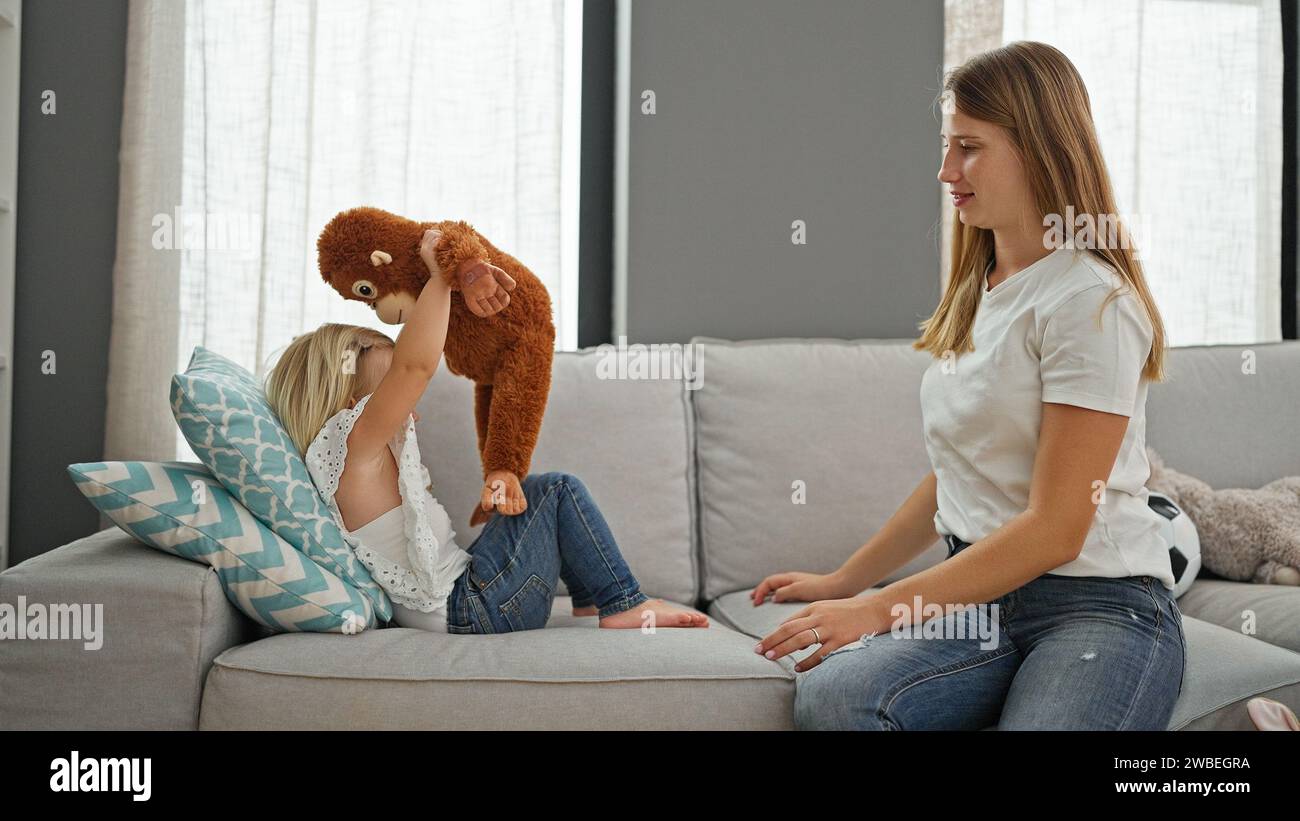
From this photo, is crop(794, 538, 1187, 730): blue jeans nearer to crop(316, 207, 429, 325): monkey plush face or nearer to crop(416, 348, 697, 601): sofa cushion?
A: crop(416, 348, 697, 601): sofa cushion

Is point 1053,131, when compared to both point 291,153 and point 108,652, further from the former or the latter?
point 291,153

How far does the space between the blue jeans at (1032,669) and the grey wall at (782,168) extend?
1228 millimetres

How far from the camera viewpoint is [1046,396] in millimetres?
1228

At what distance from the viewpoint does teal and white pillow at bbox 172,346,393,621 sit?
57.6 inches

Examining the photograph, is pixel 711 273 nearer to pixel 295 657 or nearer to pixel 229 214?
pixel 229 214

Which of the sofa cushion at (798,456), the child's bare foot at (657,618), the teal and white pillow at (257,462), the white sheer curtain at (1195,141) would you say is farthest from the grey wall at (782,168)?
the teal and white pillow at (257,462)

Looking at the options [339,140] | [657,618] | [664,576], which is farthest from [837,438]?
[339,140]

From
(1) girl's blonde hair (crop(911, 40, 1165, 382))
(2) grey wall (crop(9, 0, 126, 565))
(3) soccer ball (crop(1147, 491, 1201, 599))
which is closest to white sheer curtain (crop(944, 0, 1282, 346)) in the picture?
(3) soccer ball (crop(1147, 491, 1201, 599))

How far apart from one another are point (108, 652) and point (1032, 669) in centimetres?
112

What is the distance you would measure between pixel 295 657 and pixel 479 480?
56cm

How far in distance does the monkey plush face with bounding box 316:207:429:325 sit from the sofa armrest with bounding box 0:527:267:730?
46 centimetres

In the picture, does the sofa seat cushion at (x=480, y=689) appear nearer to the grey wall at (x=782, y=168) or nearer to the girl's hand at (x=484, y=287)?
the girl's hand at (x=484, y=287)
